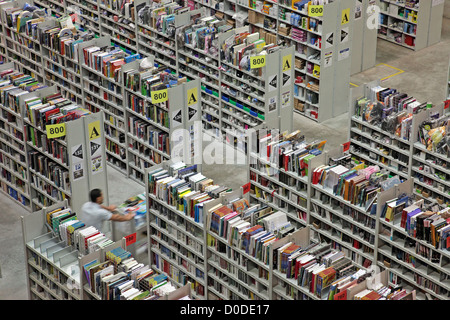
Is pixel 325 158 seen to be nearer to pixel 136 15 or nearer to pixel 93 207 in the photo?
pixel 93 207

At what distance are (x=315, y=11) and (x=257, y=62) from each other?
201cm

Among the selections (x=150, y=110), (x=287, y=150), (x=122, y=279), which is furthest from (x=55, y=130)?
(x=122, y=279)

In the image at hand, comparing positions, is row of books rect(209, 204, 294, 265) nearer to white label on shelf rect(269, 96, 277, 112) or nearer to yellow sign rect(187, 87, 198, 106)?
yellow sign rect(187, 87, 198, 106)

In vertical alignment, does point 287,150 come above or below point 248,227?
above

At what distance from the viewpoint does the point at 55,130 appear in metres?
14.9

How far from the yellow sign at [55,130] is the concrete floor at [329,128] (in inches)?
83.1

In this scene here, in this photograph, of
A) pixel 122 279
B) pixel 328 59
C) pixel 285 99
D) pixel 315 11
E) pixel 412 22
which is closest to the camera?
pixel 122 279

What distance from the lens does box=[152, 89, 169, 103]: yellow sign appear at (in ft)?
52.3

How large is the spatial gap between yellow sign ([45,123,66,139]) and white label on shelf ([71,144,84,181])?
13.3 inches

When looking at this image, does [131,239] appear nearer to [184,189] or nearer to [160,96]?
[184,189]

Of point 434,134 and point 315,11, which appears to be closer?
point 434,134

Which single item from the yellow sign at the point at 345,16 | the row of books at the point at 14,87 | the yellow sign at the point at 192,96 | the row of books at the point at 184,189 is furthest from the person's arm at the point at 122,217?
the yellow sign at the point at 345,16

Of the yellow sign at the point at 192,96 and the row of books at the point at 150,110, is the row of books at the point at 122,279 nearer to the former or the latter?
the row of books at the point at 150,110

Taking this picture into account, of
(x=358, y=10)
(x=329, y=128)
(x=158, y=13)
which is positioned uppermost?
(x=158, y=13)
